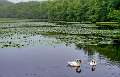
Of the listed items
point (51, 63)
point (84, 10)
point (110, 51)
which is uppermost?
point (84, 10)

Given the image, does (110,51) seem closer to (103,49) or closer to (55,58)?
(103,49)

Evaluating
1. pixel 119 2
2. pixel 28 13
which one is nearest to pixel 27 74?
pixel 119 2

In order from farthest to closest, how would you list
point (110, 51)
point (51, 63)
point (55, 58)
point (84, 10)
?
point (84, 10)
point (110, 51)
point (55, 58)
point (51, 63)

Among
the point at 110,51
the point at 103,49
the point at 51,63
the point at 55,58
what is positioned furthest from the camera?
the point at 103,49

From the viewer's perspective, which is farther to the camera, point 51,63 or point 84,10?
point 84,10

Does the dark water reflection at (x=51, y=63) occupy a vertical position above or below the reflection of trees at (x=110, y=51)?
above

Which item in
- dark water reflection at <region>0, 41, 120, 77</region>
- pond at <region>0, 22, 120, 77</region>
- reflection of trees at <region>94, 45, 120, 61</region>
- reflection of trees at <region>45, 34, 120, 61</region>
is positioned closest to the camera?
dark water reflection at <region>0, 41, 120, 77</region>

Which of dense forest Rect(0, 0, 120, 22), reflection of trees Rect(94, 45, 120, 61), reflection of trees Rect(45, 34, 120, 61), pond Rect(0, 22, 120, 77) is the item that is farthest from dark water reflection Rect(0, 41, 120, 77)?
dense forest Rect(0, 0, 120, 22)

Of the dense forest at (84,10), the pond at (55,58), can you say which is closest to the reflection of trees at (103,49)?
the pond at (55,58)

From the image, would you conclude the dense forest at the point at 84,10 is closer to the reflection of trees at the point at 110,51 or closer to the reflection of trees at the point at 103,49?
the reflection of trees at the point at 103,49

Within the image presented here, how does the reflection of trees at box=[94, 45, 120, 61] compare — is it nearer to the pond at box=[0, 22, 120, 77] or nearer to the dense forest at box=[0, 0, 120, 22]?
the pond at box=[0, 22, 120, 77]

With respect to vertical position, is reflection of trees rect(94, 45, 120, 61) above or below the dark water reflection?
below

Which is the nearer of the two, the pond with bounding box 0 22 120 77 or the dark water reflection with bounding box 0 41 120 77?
the dark water reflection with bounding box 0 41 120 77

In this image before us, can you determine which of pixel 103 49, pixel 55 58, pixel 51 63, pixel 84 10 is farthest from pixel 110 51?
pixel 84 10
